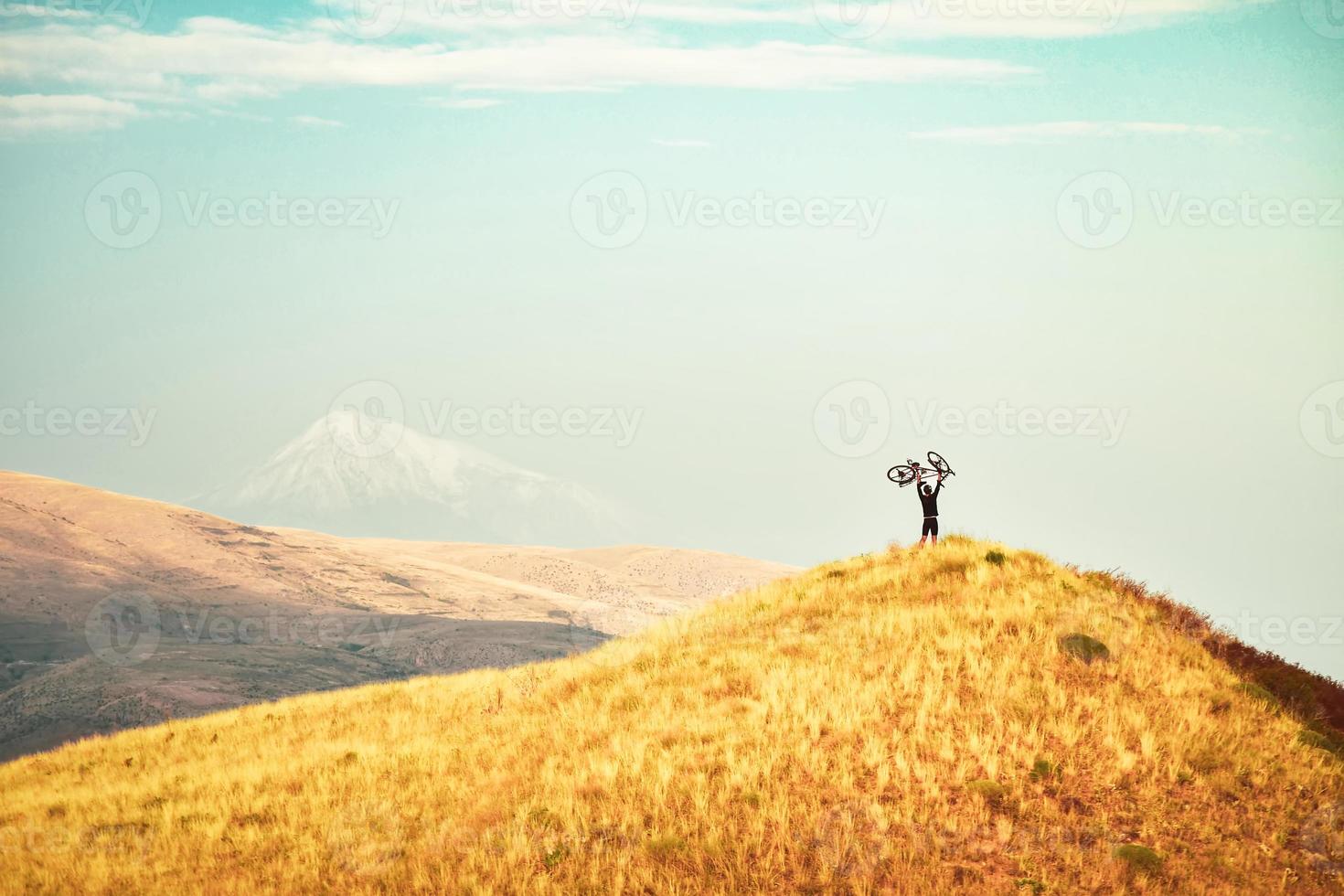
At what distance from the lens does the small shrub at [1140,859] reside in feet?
43.6

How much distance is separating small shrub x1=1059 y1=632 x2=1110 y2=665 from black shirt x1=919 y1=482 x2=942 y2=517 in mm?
7900

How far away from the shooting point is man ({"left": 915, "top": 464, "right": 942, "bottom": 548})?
27625 mm

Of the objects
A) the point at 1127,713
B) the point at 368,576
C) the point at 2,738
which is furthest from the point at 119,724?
the point at 368,576

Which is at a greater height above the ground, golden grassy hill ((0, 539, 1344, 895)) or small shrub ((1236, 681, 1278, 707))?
small shrub ((1236, 681, 1278, 707))

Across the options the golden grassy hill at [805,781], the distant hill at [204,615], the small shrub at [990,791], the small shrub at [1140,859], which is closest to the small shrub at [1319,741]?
the golden grassy hill at [805,781]

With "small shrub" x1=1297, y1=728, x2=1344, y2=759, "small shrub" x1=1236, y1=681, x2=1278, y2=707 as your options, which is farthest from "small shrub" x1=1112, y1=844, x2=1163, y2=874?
"small shrub" x1=1236, y1=681, x2=1278, y2=707

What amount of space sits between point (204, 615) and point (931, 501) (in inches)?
4765

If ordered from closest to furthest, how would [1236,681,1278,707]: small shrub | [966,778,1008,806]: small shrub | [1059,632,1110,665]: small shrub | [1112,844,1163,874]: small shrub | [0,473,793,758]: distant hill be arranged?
[1112,844,1163,874]: small shrub
[966,778,1008,806]: small shrub
[1236,681,1278,707]: small shrub
[1059,632,1110,665]: small shrub
[0,473,793,758]: distant hill

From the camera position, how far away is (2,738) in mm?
73562

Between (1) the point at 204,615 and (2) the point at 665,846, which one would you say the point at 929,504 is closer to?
(2) the point at 665,846

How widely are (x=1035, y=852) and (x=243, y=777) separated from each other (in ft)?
52.7

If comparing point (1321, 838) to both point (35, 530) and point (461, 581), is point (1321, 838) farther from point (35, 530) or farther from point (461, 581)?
point (461, 581)

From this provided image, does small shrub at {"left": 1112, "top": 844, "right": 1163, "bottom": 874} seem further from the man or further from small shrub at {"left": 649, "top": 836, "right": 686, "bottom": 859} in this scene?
the man

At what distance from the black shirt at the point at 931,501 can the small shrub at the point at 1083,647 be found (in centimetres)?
790
